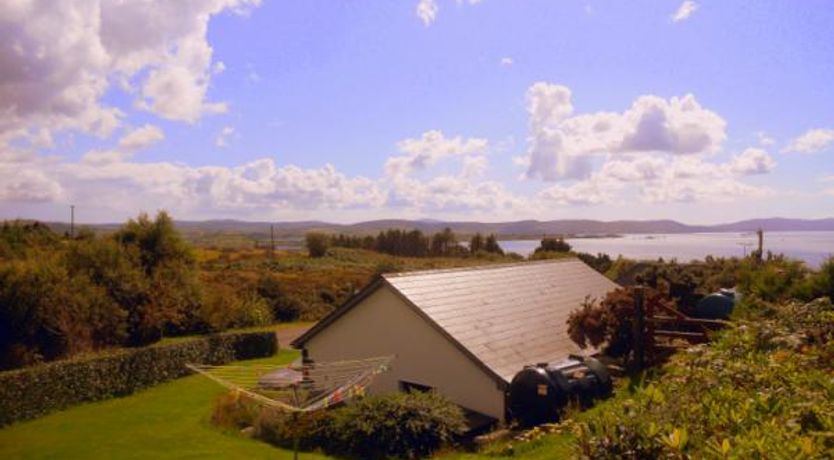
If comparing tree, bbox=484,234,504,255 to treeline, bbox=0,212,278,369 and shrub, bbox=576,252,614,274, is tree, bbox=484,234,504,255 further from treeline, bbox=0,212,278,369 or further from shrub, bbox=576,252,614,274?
treeline, bbox=0,212,278,369

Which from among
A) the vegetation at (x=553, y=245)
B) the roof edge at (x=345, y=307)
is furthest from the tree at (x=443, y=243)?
the roof edge at (x=345, y=307)

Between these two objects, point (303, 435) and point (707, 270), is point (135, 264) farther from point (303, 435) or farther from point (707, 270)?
point (707, 270)

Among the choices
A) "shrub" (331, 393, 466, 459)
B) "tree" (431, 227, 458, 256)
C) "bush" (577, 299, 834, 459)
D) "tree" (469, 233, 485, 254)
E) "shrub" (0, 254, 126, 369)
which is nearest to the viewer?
"bush" (577, 299, 834, 459)

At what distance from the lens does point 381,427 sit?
14.8 meters

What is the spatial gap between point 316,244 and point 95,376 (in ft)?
200

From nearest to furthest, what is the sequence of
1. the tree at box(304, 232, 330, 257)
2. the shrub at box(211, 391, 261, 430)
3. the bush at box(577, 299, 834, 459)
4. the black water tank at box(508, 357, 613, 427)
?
the bush at box(577, 299, 834, 459) < the black water tank at box(508, 357, 613, 427) < the shrub at box(211, 391, 261, 430) < the tree at box(304, 232, 330, 257)

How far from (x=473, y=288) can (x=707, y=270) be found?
15.8 m

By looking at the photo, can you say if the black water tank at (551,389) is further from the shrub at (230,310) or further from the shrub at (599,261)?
the shrub at (599,261)

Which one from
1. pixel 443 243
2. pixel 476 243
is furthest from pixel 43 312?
pixel 443 243

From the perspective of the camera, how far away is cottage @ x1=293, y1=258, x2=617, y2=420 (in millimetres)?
16734

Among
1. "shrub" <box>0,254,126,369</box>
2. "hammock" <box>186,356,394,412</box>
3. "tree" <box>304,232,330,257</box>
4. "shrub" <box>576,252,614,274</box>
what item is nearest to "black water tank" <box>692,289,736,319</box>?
"hammock" <box>186,356,394,412</box>

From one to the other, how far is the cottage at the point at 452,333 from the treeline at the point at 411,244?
5766 centimetres

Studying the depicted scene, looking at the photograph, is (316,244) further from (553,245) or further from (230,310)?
(230,310)

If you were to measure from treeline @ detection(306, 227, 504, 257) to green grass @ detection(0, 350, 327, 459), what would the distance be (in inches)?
2275
